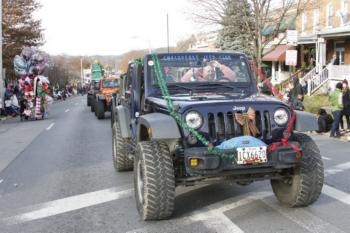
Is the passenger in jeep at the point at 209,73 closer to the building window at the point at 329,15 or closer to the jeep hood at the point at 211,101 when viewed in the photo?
the jeep hood at the point at 211,101

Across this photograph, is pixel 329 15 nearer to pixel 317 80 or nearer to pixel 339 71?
pixel 317 80

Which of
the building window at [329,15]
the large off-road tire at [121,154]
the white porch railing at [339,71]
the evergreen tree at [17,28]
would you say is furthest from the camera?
the evergreen tree at [17,28]

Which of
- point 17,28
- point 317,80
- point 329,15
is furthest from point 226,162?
point 17,28

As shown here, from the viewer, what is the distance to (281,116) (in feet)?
19.1

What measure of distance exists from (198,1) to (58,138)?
15.7 m

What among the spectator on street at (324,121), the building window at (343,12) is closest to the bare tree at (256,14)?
the building window at (343,12)

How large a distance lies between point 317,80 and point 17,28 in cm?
2094

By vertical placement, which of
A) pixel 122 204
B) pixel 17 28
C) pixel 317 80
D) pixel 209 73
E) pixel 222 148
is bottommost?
pixel 122 204

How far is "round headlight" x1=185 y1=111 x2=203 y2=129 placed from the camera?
5.61 metres

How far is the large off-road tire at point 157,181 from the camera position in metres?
5.50

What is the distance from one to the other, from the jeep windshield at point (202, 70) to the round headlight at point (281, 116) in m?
1.29

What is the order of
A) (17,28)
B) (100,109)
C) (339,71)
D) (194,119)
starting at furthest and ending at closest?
1. (17,28)
2. (339,71)
3. (100,109)
4. (194,119)

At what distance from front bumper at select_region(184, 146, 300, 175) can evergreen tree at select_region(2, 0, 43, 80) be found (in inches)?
1260

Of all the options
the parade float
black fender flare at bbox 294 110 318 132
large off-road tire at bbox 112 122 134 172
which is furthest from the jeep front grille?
the parade float
